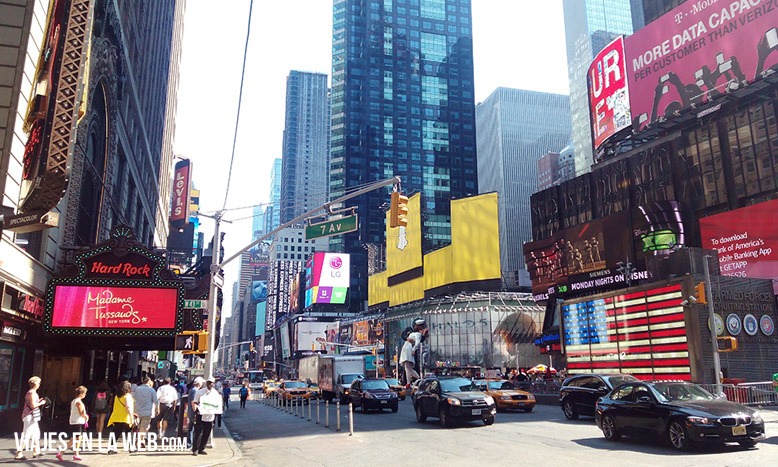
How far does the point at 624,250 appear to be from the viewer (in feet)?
173

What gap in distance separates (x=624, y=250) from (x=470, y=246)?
28.7 metres

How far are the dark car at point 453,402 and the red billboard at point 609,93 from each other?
5228 centimetres

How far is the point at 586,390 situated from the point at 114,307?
16.5 m

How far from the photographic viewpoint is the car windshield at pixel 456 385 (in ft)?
66.0

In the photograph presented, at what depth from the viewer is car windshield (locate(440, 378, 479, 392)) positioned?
792 inches

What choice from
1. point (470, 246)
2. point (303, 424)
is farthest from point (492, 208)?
point (303, 424)

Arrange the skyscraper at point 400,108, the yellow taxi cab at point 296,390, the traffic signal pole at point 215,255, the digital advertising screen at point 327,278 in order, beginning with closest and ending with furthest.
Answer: the traffic signal pole at point 215,255, the yellow taxi cab at point 296,390, the digital advertising screen at point 327,278, the skyscraper at point 400,108

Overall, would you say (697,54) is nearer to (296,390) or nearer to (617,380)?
(617,380)

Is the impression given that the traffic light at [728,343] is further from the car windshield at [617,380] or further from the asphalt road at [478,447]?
the car windshield at [617,380]

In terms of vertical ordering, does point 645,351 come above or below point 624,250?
below

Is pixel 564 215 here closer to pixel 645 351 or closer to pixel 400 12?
pixel 645 351

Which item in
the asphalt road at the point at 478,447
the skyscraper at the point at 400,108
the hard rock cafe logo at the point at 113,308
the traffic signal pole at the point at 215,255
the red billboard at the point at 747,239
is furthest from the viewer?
the skyscraper at the point at 400,108

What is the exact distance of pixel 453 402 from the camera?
62.2ft

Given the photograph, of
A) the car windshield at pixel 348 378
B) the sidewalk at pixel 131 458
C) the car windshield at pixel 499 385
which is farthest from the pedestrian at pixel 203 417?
the car windshield at pixel 348 378
